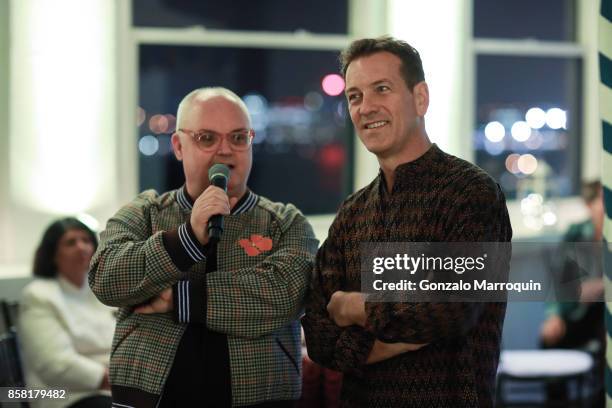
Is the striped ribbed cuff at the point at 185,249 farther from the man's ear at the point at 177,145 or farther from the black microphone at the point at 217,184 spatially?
the man's ear at the point at 177,145

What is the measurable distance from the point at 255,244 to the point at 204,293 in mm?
203

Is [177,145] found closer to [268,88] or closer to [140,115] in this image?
[140,115]

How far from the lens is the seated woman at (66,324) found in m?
3.45

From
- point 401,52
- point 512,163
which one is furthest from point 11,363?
point 512,163

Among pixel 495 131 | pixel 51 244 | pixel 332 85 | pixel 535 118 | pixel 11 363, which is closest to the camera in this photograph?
pixel 11 363

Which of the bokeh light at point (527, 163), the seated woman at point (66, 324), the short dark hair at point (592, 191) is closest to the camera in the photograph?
the seated woman at point (66, 324)

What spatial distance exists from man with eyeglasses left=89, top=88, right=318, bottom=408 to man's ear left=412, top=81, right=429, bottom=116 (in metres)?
0.44

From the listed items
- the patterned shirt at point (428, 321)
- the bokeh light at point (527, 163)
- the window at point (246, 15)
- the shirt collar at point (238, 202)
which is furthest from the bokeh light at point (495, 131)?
A: the patterned shirt at point (428, 321)

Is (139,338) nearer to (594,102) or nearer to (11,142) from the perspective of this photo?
(11,142)

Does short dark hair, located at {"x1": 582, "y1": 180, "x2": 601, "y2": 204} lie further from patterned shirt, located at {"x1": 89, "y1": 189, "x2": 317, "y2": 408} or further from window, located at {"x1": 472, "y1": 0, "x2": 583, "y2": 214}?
patterned shirt, located at {"x1": 89, "y1": 189, "x2": 317, "y2": 408}

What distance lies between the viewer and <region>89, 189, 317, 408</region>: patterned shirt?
2.12 m

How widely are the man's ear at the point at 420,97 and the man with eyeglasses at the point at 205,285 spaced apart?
0.44 metres

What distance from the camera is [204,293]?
214 cm

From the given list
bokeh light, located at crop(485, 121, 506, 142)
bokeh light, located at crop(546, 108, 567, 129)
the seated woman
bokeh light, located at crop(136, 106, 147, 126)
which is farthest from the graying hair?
bokeh light, located at crop(546, 108, 567, 129)
